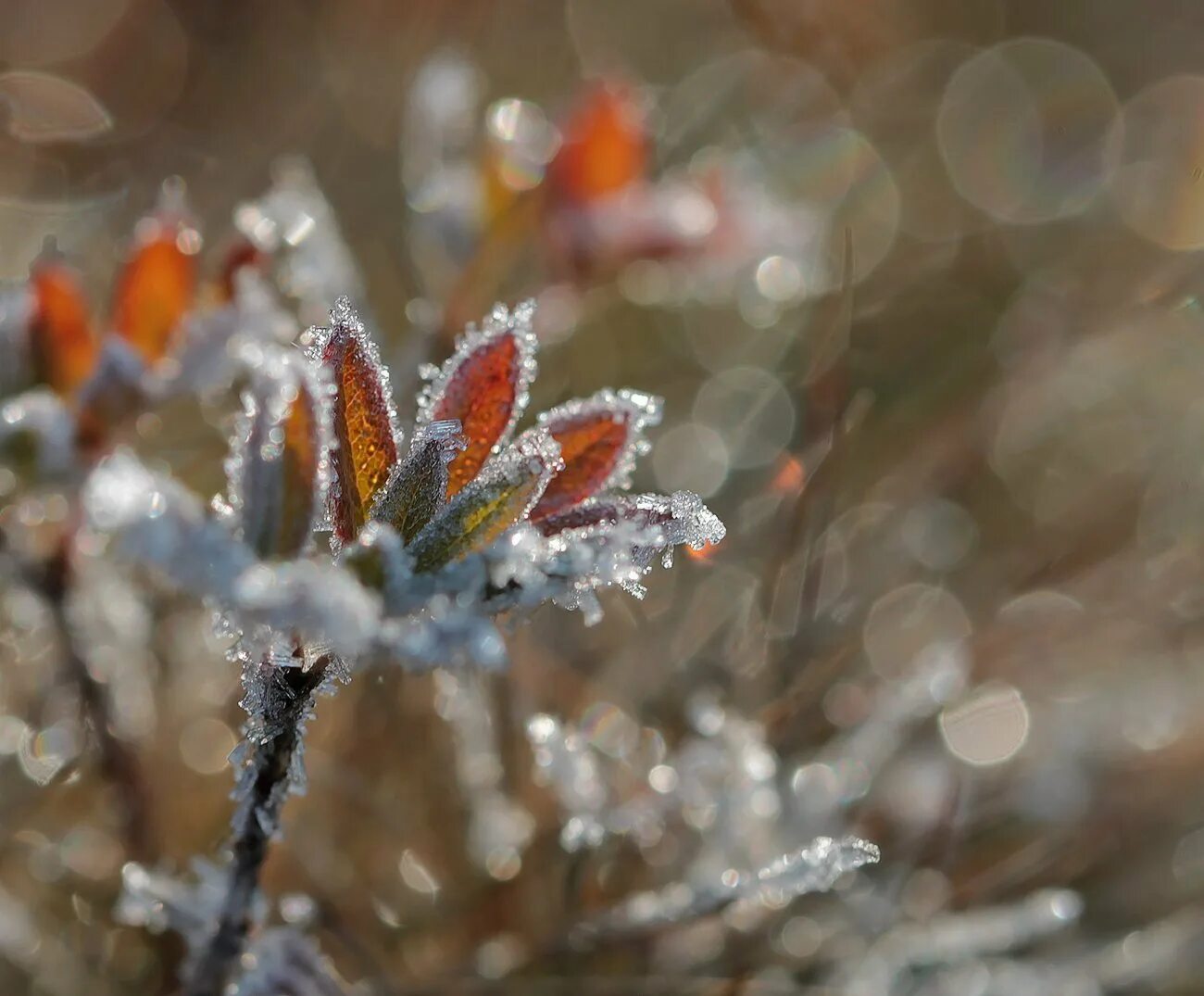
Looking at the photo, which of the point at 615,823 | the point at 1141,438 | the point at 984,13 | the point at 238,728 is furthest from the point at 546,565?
the point at 984,13

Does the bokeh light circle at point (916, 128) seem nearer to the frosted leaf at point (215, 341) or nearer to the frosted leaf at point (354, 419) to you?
the frosted leaf at point (215, 341)

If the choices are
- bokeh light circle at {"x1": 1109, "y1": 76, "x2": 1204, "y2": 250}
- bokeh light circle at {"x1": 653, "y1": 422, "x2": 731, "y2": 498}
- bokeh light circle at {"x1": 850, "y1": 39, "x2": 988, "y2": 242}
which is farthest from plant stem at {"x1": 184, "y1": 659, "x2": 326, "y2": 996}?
bokeh light circle at {"x1": 850, "y1": 39, "x2": 988, "y2": 242}

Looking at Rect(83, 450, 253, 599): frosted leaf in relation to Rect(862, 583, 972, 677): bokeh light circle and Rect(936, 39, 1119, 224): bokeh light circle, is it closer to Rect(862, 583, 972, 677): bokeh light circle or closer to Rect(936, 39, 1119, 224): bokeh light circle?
Rect(862, 583, 972, 677): bokeh light circle

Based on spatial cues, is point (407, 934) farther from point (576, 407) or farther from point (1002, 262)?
point (1002, 262)

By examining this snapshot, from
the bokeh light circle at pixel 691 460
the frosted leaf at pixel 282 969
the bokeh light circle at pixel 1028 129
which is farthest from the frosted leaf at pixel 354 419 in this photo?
the bokeh light circle at pixel 1028 129

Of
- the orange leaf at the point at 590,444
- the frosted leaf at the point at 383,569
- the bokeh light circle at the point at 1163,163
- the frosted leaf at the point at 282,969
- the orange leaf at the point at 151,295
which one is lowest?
the frosted leaf at the point at 282,969
